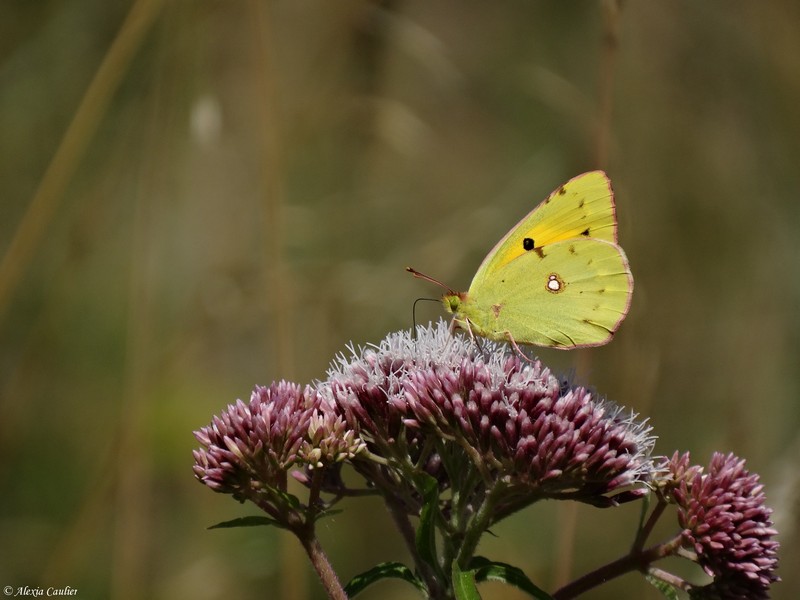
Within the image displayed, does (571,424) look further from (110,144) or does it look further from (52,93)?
(52,93)

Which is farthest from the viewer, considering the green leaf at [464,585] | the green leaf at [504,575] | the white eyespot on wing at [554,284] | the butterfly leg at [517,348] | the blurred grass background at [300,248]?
the blurred grass background at [300,248]

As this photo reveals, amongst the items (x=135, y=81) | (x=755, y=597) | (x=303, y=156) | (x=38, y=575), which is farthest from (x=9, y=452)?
(x=755, y=597)

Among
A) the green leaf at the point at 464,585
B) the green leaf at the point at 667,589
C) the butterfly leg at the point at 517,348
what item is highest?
the butterfly leg at the point at 517,348

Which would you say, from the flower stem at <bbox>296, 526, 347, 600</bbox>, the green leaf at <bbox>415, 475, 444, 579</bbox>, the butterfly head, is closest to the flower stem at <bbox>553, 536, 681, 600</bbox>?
the green leaf at <bbox>415, 475, 444, 579</bbox>

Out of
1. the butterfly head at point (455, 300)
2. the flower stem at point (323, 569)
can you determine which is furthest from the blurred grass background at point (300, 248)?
the flower stem at point (323, 569)

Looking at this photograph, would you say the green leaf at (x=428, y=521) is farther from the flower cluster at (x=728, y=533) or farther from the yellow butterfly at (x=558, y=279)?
the yellow butterfly at (x=558, y=279)
